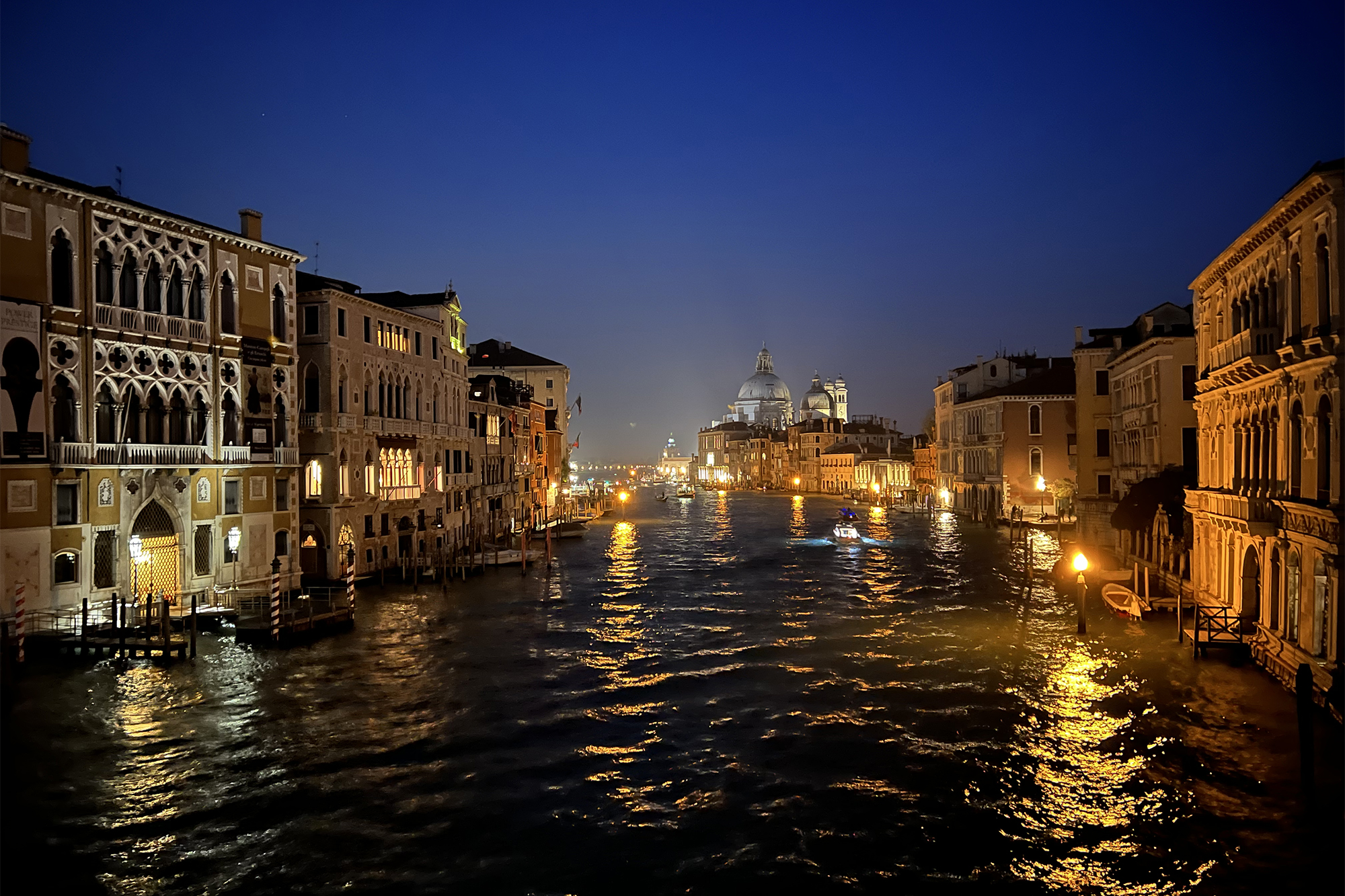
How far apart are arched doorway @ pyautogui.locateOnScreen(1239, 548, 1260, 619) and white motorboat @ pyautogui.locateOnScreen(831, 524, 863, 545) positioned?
107ft

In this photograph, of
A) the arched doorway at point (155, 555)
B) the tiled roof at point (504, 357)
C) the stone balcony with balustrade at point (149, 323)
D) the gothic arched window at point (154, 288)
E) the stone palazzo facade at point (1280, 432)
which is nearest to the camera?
the stone palazzo facade at point (1280, 432)

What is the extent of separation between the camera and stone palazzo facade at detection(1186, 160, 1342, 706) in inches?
604

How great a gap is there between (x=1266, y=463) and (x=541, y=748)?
1500 cm

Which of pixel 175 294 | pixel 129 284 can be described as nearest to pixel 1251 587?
pixel 175 294

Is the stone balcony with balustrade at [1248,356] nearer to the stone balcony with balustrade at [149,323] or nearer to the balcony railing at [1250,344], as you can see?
the balcony railing at [1250,344]

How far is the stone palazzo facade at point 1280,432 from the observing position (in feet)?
50.3

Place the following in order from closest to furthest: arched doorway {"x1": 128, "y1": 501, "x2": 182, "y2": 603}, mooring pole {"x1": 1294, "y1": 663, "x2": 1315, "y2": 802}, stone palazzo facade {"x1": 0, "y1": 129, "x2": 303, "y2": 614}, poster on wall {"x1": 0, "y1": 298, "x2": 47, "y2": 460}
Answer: mooring pole {"x1": 1294, "y1": 663, "x2": 1315, "y2": 802}, poster on wall {"x1": 0, "y1": 298, "x2": 47, "y2": 460}, stone palazzo facade {"x1": 0, "y1": 129, "x2": 303, "y2": 614}, arched doorway {"x1": 128, "y1": 501, "x2": 182, "y2": 603}

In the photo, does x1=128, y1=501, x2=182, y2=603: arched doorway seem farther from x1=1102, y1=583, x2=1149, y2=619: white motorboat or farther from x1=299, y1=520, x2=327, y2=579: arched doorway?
x1=1102, y1=583, x2=1149, y2=619: white motorboat

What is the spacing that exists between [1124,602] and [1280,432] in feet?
31.0

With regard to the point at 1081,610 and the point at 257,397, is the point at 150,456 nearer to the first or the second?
the point at 257,397

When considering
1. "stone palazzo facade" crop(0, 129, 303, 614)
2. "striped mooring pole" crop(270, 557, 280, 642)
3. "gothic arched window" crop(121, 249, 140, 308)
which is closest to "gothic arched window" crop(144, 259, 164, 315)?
"stone palazzo facade" crop(0, 129, 303, 614)

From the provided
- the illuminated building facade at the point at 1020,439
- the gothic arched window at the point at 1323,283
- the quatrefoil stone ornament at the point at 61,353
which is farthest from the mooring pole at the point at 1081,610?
the illuminated building facade at the point at 1020,439

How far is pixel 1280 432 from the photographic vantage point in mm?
17703

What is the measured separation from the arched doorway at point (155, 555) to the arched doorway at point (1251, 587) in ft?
83.4
